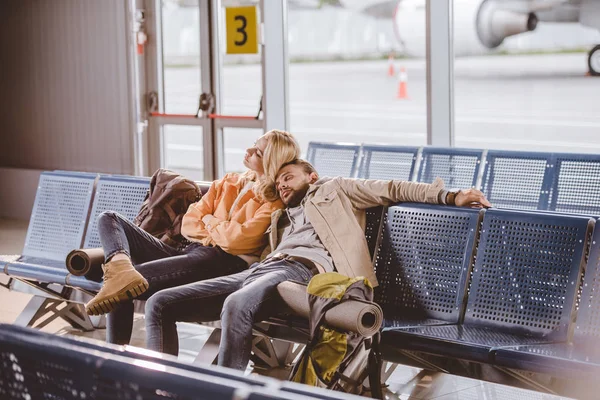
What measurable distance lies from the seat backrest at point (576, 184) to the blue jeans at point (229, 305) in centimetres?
229

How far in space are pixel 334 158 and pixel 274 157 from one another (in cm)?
235

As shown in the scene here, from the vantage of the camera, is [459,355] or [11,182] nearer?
[459,355]

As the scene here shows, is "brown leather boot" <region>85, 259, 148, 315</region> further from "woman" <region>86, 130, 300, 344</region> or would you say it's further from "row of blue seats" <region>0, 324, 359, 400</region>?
"row of blue seats" <region>0, 324, 359, 400</region>

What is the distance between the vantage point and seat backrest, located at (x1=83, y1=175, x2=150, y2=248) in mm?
5301

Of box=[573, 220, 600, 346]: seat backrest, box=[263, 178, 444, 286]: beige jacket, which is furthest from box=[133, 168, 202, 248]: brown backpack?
box=[573, 220, 600, 346]: seat backrest

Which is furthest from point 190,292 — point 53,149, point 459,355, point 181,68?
point 53,149

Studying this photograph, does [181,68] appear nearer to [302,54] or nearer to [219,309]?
[302,54]

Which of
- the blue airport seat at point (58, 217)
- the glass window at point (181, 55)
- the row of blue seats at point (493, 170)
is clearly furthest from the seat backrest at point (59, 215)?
the glass window at point (181, 55)

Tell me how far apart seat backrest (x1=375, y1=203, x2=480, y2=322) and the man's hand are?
0.04 metres

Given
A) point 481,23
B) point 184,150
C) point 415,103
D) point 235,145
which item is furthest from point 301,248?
point 184,150

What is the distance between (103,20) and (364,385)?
6934mm

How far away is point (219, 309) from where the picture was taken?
403 cm

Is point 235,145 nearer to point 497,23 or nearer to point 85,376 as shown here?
point 497,23

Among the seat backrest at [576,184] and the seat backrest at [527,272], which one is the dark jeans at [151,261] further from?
the seat backrest at [576,184]
